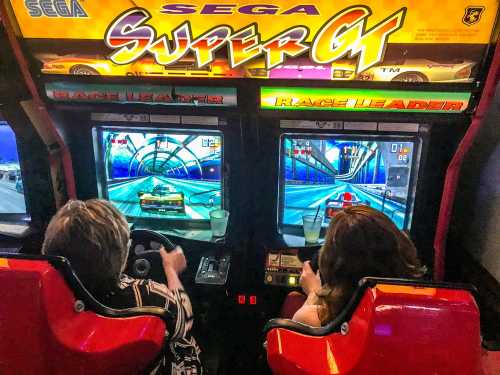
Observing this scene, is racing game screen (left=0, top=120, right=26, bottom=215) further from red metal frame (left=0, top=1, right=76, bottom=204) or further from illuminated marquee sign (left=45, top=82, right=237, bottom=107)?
illuminated marquee sign (left=45, top=82, right=237, bottom=107)

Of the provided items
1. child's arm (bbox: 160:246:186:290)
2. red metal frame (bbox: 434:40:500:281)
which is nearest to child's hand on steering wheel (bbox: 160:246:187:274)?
child's arm (bbox: 160:246:186:290)

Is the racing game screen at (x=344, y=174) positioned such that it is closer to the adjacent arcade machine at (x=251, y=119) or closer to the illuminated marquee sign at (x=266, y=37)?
the adjacent arcade machine at (x=251, y=119)

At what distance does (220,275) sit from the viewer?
2.67 meters

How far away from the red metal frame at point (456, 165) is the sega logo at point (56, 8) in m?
2.00

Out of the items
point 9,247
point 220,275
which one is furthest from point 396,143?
point 9,247

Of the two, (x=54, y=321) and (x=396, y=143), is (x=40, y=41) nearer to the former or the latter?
(x=54, y=321)

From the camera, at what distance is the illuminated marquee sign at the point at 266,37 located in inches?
83.3

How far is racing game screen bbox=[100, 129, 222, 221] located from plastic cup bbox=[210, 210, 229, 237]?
67mm

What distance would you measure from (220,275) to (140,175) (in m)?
0.80

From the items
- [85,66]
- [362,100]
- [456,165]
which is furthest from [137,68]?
[456,165]

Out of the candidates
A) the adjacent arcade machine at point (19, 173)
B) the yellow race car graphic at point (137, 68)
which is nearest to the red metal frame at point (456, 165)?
the yellow race car graphic at point (137, 68)

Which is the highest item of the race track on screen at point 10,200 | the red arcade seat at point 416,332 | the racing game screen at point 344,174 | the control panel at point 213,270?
the racing game screen at point 344,174

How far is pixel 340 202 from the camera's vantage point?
2.74 m

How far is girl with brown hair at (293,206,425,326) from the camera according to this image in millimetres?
1742
